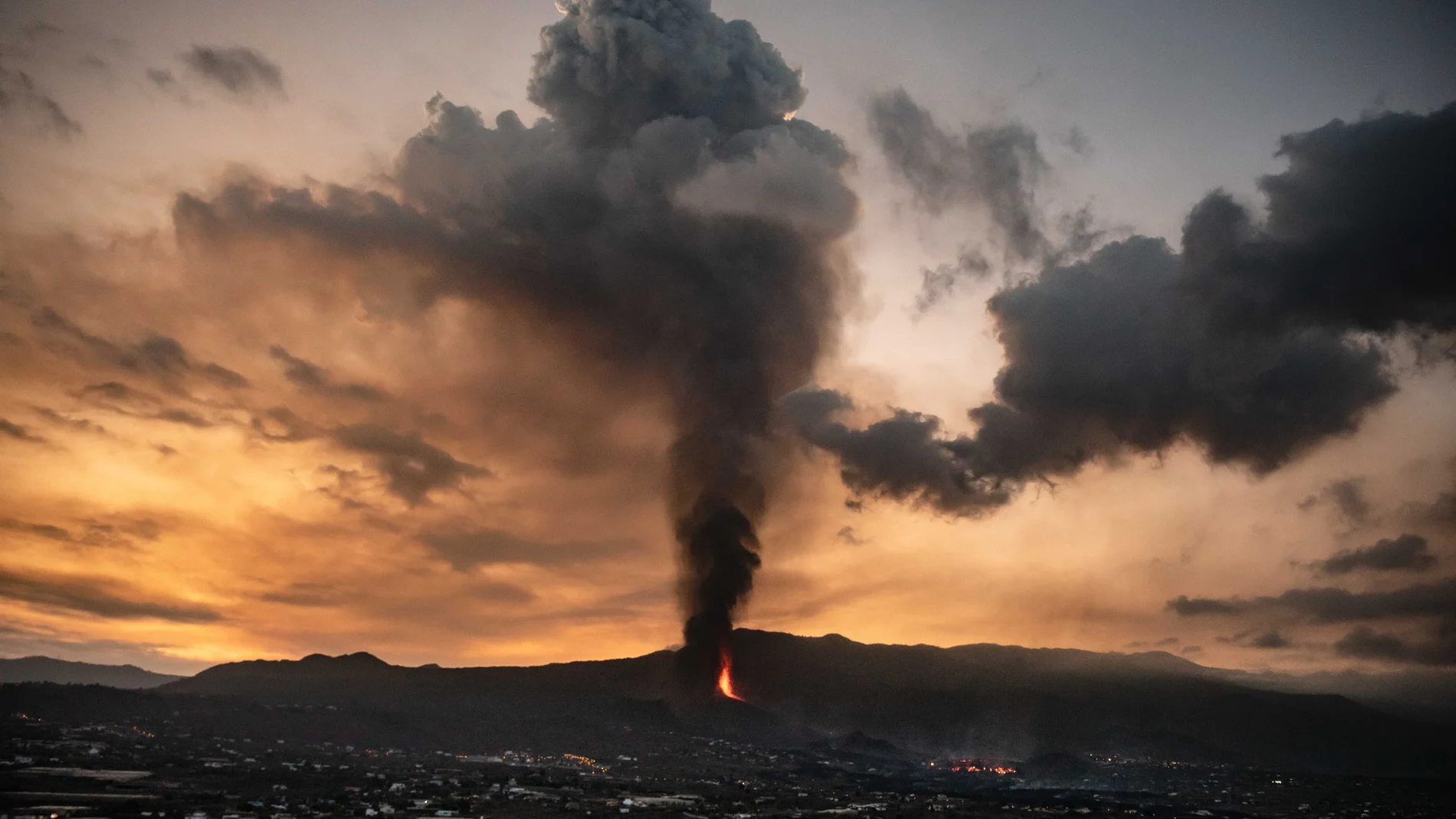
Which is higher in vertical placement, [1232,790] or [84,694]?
[84,694]

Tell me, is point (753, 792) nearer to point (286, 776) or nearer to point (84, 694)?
point (286, 776)

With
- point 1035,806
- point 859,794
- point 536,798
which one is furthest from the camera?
point 859,794

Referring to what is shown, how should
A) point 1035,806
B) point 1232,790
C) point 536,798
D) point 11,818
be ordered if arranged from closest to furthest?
point 11,818 < point 536,798 < point 1035,806 < point 1232,790

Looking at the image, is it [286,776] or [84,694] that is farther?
[84,694]

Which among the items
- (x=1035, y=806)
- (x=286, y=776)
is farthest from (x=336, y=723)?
(x=1035, y=806)

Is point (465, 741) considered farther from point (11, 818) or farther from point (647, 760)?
point (11, 818)

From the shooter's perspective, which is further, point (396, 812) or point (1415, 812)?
point (1415, 812)

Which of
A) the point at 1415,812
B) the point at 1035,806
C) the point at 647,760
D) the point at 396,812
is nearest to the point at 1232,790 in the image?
the point at 1415,812

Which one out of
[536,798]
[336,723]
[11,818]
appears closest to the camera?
[11,818]

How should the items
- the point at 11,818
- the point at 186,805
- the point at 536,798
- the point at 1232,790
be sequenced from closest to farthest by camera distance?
the point at 11,818
the point at 186,805
the point at 536,798
the point at 1232,790
